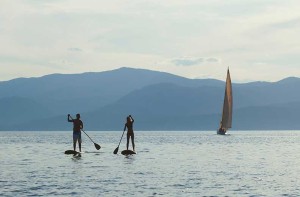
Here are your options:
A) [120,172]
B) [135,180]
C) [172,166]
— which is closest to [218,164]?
[172,166]

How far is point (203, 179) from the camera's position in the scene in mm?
31562

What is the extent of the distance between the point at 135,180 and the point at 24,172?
23.7ft

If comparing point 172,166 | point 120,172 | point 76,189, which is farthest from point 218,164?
point 76,189

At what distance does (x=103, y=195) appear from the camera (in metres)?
25.2

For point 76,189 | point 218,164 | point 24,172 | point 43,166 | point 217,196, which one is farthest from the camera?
point 218,164

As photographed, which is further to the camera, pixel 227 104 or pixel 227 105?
pixel 227 105

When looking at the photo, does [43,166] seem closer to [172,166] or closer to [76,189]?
[172,166]

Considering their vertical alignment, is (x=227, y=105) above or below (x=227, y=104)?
below

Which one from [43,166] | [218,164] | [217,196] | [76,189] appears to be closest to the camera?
[217,196]

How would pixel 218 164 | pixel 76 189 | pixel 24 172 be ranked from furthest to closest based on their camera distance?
1. pixel 218 164
2. pixel 24 172
3. pixel 76 189

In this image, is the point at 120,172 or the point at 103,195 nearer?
the point at 103,195

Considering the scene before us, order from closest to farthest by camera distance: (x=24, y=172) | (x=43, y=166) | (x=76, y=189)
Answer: (x=76, y=189) → (x=24, y=172) → (x=43, y=166)

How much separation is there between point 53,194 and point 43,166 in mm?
14619

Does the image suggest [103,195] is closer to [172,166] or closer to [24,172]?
[24,172]
